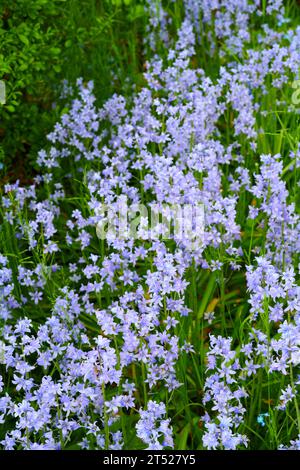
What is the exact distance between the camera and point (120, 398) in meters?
2.80

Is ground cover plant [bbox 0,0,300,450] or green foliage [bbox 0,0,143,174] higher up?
green foliage [bbox 0,0,143,174]

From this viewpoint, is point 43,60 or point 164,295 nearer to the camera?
point 164,295

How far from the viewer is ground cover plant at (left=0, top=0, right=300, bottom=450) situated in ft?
9.55

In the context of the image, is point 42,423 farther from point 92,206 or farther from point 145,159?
point 145,159

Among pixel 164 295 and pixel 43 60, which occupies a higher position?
pixel 43 60

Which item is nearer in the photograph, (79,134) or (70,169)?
(79,134)

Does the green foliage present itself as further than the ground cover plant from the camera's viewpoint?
Yes

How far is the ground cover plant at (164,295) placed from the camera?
2.91 meters

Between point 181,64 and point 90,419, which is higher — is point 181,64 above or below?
above

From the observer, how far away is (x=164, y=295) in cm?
311

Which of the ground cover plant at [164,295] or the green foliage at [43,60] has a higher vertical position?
the green foliage at [43,60]

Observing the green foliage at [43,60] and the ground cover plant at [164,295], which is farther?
the green foliage at [43,60]
